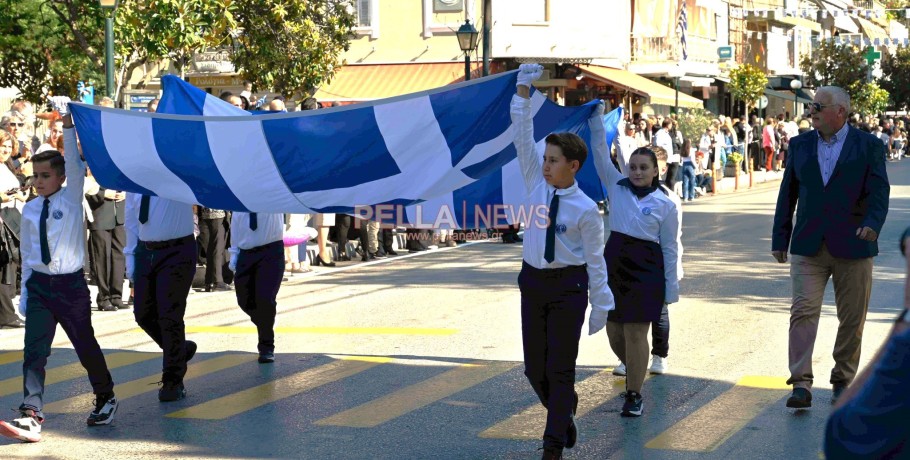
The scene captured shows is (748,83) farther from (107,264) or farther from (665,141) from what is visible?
(107,264)

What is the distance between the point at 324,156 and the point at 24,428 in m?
2.43

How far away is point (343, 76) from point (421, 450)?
33.8 meters

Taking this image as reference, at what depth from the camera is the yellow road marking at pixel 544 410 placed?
7.50m

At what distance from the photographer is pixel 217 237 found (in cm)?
1486

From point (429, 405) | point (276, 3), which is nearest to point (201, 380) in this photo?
point (429, 405)

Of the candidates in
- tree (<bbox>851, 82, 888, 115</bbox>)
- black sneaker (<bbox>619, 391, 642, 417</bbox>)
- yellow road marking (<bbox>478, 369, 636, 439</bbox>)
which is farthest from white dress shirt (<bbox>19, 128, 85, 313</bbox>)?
tree (<bbox>851, 82, 888, 115</bbox>)

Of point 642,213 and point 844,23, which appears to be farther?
point 844,23

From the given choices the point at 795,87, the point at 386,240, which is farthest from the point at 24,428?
the point at 795,87

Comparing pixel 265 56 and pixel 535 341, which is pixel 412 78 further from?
pixel 535 341

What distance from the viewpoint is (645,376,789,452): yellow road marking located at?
7.20 m

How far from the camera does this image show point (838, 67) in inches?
2589

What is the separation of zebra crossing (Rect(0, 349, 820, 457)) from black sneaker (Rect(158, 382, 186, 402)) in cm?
6

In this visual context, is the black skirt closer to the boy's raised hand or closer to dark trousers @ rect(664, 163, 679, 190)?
the boy's raised hand

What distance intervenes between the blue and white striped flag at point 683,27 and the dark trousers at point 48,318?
41.9 m
